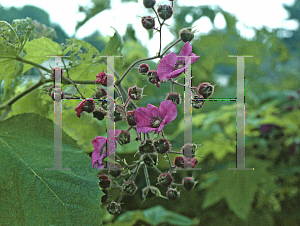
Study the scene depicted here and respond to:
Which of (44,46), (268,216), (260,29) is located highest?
(260,29)

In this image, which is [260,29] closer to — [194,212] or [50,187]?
[194,212]

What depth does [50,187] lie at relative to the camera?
36cm

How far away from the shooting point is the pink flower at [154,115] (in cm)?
33

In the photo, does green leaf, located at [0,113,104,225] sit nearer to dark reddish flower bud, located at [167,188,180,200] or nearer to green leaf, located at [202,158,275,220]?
dark reddish flower bud, located at [167,188,180,200]

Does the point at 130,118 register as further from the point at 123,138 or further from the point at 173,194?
the point at 173,194

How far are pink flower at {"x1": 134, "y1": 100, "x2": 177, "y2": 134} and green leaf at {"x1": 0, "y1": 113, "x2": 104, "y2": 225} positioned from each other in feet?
0.34

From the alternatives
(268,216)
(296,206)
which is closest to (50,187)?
(268,216)

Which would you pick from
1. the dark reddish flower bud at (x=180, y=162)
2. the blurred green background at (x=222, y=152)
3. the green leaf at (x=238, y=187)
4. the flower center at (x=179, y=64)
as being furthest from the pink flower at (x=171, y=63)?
the green leaf at (x=238, y=187)

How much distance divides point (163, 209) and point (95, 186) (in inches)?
31.3

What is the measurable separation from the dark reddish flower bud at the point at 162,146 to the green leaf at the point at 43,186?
0.09m

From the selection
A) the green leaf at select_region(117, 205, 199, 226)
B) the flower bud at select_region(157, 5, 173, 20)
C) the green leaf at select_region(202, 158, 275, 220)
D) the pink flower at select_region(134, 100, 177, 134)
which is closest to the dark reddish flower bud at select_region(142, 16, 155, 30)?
the flower bud at select_region(157, 5, 173, 20)

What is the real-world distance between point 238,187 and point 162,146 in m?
0.85

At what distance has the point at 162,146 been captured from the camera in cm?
34

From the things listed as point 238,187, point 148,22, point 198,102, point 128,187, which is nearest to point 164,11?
point 148,22
